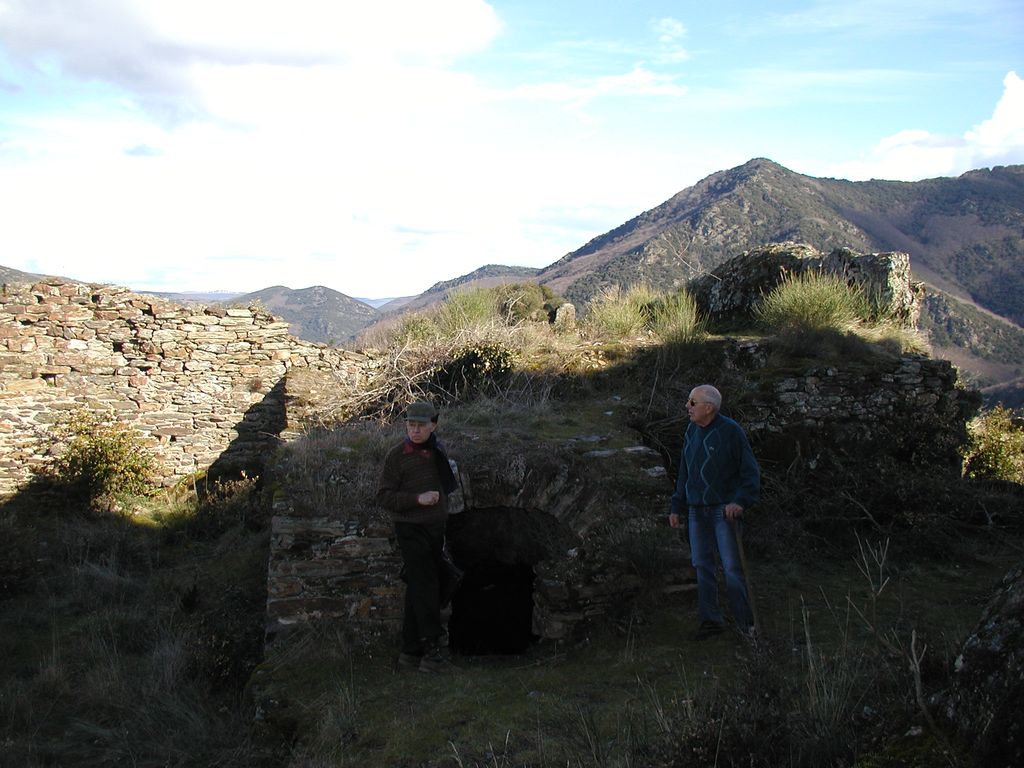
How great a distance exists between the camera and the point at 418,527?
5289 mm

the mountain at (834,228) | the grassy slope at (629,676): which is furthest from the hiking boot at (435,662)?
the mountain at (834,228)

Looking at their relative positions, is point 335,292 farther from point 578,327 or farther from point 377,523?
point 377,523

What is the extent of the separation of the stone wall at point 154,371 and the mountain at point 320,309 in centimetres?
2200

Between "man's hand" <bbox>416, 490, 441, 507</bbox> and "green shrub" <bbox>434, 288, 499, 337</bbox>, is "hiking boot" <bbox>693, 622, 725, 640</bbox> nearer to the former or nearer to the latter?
"man's hand" <bbox>416, 490, 441, 507</bbox>

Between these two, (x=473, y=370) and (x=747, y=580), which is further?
(x=473, y=370)

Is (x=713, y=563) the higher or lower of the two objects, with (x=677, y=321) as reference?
lower

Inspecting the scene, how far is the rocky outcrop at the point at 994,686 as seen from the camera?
203cm

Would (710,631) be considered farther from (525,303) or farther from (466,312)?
(525,303)

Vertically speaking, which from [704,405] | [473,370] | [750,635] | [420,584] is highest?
[473,370]

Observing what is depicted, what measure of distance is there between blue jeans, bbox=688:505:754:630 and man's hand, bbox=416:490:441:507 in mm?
1882

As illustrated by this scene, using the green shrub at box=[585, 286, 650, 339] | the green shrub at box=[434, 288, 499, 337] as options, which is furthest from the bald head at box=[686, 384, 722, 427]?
the green shrub at box=[434, 288, 499, 337]

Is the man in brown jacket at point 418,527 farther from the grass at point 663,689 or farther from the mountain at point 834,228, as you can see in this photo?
the mountain at point 834,228

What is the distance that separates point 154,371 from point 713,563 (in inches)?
403

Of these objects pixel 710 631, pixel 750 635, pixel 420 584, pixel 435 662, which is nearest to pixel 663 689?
pixel 750 635
